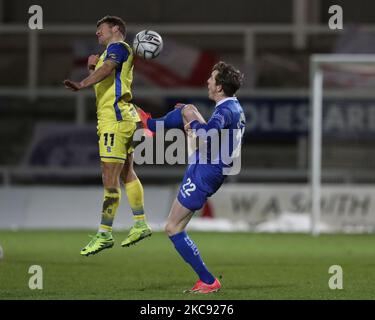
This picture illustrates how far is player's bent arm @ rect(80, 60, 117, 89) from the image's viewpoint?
12.1 metres

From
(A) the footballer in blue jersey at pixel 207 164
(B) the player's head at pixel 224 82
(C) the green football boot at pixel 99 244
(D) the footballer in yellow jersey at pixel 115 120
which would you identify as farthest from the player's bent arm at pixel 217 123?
(C) the green football boot at pixel 99 244

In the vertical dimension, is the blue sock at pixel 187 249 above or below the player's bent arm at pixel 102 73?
below

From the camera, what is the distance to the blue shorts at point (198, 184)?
→ 1126 centimetres

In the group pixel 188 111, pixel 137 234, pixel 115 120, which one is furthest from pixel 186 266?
pixel 188 111

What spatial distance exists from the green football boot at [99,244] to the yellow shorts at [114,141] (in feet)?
2.54

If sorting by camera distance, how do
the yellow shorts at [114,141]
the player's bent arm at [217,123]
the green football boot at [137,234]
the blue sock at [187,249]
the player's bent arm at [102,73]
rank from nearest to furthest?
the player's bent arm at [217,123]
the blue sock at [187,249]
the player's bent arm at [102,73]
the green football boot at [137,234]
the yellow shorts at [114,141]

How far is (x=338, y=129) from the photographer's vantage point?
23.7 meters

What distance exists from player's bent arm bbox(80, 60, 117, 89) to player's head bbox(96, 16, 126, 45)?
13.8 inches

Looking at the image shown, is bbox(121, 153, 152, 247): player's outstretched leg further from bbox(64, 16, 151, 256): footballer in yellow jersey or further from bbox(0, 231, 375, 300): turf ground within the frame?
bbox(0, 231, 375, 300): turf ground

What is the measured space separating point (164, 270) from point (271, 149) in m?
12.9

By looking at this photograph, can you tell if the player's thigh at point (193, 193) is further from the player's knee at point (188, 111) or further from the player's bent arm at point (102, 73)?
the player's bent arm at point (102, 73)

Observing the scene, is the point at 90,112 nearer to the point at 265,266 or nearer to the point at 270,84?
the point at 270,84

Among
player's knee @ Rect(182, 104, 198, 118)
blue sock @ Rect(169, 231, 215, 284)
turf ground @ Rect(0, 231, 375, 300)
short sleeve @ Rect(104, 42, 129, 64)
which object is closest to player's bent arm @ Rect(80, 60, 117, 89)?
short sleeve @ Rect(104, 42, 129, 64)
